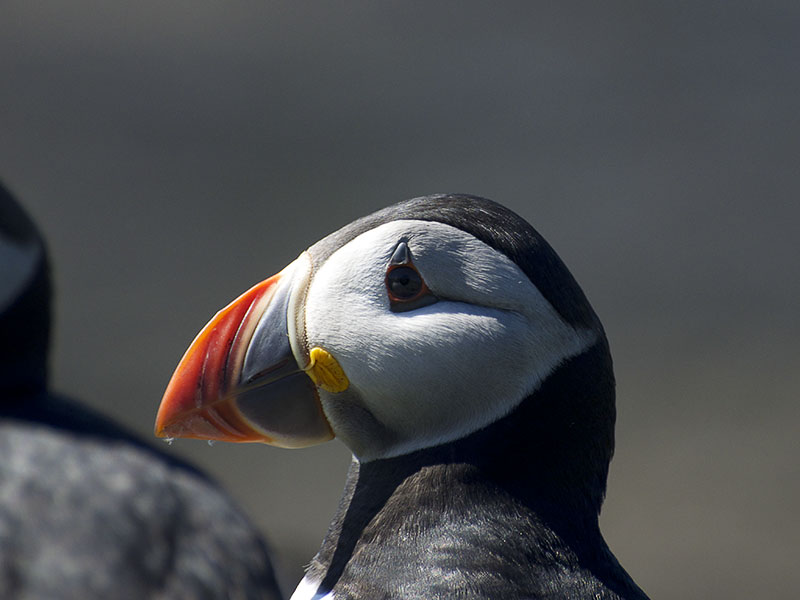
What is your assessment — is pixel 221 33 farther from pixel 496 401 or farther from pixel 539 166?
pixel 496 401

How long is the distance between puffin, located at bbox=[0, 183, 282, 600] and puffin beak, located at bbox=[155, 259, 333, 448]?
0.94 metres

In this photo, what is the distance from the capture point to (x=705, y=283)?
621 centimetres

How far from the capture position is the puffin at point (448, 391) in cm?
153

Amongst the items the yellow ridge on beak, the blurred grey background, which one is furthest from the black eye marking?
the blurred grey background

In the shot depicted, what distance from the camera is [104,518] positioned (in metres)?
2.59

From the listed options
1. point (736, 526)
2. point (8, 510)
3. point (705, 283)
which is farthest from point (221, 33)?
point (8, 510)

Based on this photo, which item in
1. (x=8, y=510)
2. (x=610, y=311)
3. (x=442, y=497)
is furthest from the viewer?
(x=610, y=311)

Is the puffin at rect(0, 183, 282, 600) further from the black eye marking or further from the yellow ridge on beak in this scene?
the black eye marking

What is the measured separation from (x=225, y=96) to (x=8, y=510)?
17.1ft

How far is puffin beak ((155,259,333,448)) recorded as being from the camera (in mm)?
1668

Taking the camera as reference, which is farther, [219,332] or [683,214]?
[683,214]

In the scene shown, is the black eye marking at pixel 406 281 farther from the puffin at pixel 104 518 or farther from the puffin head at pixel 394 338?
the puffin at pixel 104 518

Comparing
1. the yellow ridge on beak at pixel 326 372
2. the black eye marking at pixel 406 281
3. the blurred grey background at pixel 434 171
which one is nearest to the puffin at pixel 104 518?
the yellow ridge on beak at pixel 326 372

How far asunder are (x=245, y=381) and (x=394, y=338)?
26 cm
